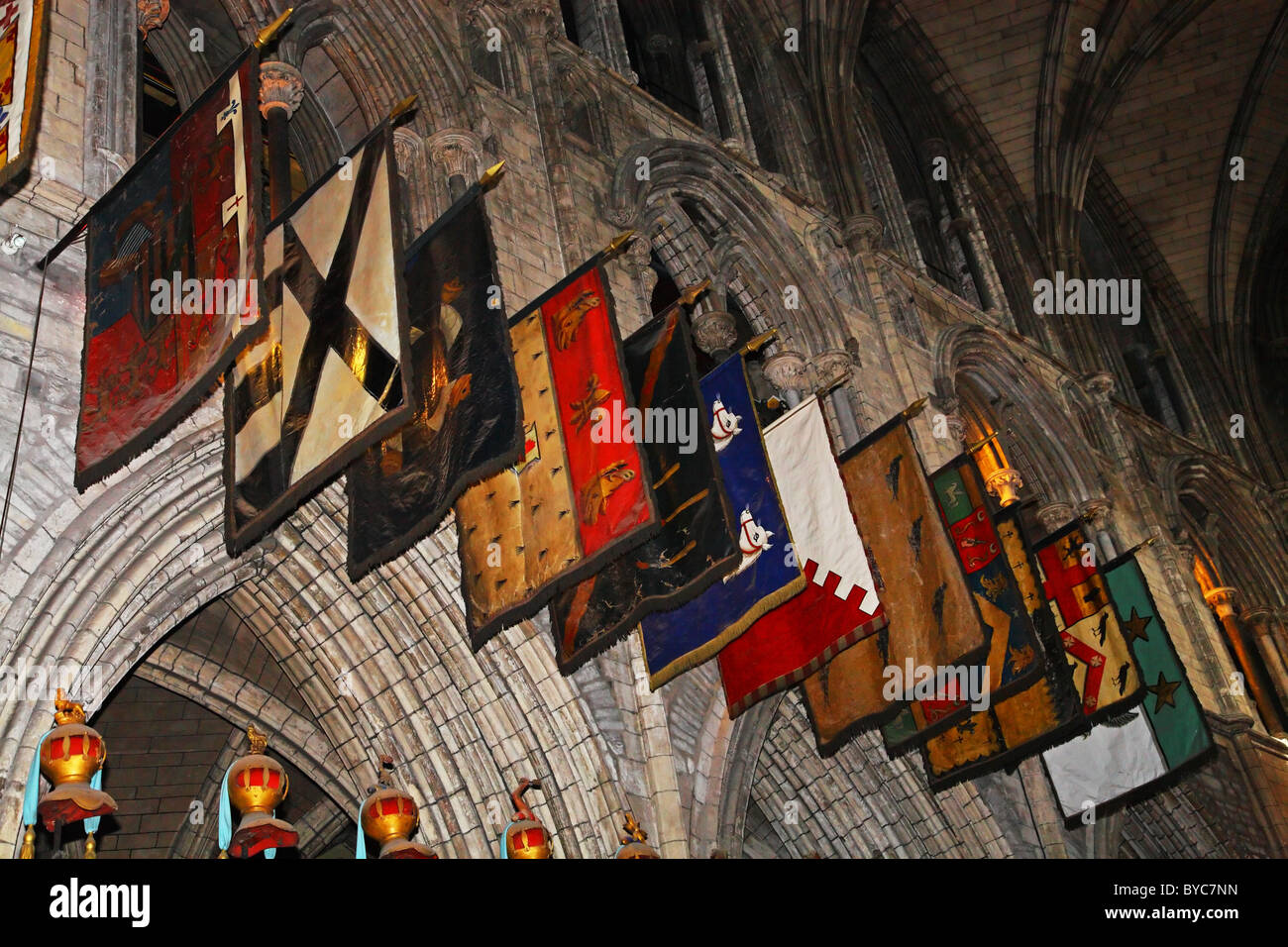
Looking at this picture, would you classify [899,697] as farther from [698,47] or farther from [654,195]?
[698,47]

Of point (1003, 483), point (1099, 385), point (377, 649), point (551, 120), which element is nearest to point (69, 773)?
point (377, 649)

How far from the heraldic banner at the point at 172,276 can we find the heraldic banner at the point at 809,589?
3460 millimetres

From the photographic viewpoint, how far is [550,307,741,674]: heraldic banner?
7414mm

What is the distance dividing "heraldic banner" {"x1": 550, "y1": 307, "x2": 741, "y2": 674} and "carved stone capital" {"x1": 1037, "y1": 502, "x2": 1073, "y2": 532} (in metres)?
10.4

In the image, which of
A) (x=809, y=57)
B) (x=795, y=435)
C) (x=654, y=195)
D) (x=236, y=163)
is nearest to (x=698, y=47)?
(x=809, y=57)

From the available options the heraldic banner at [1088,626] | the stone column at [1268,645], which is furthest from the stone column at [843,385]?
Result: the stone column at [1268,645]

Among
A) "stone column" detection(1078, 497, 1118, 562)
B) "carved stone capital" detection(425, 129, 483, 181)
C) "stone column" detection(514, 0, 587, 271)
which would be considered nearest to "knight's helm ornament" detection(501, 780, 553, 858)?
"stone column" detection(514, 0, 587, 271)

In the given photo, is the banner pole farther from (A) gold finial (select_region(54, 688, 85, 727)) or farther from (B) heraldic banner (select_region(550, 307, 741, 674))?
(B) heraldic banner (select_region(550, 307, 741, 674))

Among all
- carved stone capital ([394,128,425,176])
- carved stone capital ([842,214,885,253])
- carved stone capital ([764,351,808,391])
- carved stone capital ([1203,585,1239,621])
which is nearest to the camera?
carved stone capital ([394,128,425,176])

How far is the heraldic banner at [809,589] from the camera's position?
8.52 metres

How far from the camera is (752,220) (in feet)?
48.4

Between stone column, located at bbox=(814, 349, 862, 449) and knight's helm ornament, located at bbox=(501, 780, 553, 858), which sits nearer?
knight's helm ornament, located at bbox=(501, 780, 553, 858)

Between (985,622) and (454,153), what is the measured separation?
494 cm

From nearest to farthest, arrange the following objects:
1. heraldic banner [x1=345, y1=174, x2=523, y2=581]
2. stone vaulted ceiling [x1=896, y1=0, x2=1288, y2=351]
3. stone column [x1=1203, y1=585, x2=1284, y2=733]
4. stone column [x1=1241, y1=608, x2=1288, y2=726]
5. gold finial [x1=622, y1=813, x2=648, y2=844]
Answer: heraldic banner [x1=345, y1=174, x2=523, y2=581], gold finial [x1=622, y1=813, x2=648, y2=844], stone column [x1=1203, y1=585, x2=1284, y2=733], stone column [x1=1241, y1=608, x2=1288, y2=726], stone vaulted ceiling [x1=896, y1=0, x2=1288, y2=351]
